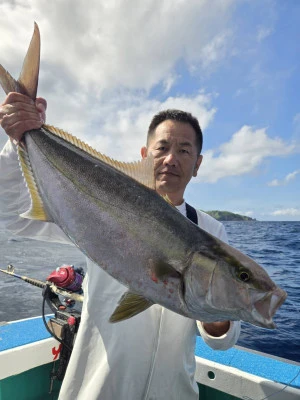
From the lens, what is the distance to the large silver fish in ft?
5.27

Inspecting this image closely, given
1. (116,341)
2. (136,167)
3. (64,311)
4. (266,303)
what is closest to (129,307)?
(266,303)

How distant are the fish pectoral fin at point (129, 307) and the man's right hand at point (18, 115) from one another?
143 centimetres

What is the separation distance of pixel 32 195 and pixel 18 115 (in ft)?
1.90

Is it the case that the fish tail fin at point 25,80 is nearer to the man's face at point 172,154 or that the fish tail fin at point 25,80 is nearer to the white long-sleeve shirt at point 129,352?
the man's face at point 172,154

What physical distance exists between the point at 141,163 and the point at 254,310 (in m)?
1.02

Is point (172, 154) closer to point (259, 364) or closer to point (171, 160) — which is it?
point (171, 160)

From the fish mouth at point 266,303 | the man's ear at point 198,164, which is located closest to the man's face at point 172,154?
the man's ear at point 198,164

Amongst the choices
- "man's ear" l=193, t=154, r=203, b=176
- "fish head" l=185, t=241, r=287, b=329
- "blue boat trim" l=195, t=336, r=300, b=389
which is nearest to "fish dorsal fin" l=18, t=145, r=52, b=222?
"fish head" l=185, t=241, r=287, b=329

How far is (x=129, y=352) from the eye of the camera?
8.13 feet

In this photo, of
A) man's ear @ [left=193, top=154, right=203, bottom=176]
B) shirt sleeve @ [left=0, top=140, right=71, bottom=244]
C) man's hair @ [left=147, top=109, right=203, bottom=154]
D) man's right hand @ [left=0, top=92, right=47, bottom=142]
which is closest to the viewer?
man's right hand @ [left=0, top=92, right=47, bottom=142]

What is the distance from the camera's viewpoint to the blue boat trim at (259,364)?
354cm

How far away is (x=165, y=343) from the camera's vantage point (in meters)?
2.58

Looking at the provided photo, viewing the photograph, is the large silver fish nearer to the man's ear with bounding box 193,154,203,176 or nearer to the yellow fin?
the yellow fin

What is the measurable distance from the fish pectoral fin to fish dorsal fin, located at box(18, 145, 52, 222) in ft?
2.61
